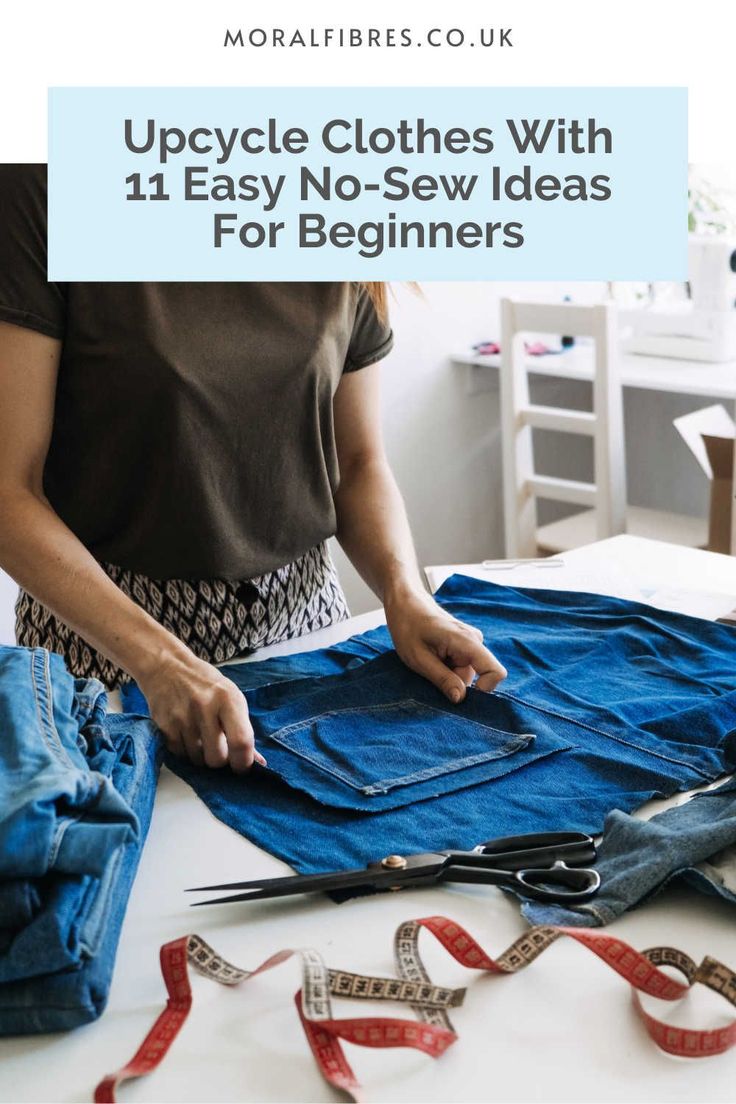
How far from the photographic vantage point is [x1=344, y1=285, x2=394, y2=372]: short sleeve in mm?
1510

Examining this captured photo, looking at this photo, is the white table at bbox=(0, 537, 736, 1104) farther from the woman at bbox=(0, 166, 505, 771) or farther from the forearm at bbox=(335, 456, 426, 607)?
the forearm at bbox=(335, 456, 426, 607)

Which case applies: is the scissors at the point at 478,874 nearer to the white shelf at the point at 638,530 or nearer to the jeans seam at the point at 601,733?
the jeans seam at the point at 601,733

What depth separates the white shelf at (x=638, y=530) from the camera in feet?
10.2

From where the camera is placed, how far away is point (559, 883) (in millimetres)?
886

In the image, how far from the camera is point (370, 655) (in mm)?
1334

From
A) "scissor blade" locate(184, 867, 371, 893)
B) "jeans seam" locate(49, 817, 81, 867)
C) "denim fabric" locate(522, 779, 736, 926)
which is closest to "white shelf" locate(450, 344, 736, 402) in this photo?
"denim fabric" locate(522, 779, 736, 926)

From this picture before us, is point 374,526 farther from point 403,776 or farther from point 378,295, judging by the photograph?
point 403,776

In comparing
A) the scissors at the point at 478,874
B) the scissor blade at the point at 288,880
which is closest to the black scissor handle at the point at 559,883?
the scissors at the point at 478,874

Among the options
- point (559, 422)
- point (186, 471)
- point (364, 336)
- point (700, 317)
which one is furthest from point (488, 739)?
point (700, 317)

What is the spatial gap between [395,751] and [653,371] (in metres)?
2.30

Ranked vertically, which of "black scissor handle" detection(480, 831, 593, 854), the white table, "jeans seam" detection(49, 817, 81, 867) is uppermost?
"jeans seam" detection(49, 817, 81, 867)

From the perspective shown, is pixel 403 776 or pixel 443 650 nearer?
pixel 403 776

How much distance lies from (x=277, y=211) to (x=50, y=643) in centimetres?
60

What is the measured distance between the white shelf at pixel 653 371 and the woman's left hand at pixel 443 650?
71.2 inches
